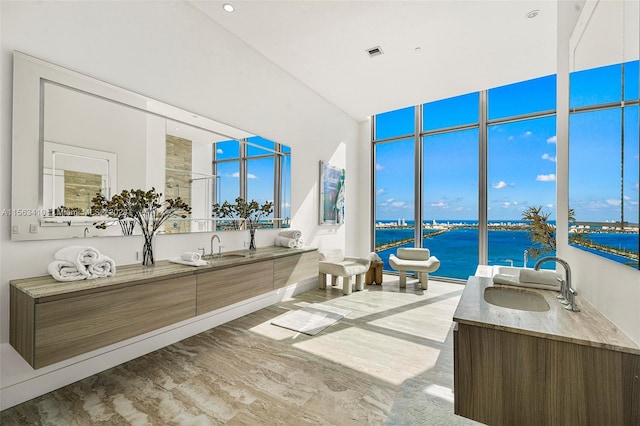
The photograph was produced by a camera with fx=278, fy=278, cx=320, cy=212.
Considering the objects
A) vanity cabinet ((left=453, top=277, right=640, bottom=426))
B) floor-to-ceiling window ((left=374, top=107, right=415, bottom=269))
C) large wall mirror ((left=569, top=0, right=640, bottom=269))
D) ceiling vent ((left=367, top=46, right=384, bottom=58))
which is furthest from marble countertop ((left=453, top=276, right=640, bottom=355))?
→ floor-to-ceiling window ((left=374, top=107, right=415, bottom=269))

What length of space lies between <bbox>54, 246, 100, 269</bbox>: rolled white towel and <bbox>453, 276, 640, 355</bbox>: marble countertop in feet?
7.61

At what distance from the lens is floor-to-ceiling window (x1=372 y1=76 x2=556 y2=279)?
195 inches

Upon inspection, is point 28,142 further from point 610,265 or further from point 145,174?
point 610,265

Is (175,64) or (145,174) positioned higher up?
(175,64)

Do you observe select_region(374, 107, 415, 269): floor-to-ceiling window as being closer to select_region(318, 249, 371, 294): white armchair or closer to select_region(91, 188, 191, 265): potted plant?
select_region(318, 249, 371, 294): white armchair

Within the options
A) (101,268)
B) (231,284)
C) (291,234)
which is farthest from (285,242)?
(101,268)

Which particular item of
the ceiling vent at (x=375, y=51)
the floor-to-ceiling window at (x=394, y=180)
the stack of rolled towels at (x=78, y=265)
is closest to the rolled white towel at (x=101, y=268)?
the stack of rolled towels at (x=78, y=265)

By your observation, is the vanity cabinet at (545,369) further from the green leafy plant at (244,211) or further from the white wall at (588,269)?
the green leafy plant at (244,211)

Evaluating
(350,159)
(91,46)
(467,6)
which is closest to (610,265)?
(467,6)

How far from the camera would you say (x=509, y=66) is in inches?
154

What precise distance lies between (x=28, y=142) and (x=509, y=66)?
17.3 feet

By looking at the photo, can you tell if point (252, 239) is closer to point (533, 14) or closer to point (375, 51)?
point (375, 51)

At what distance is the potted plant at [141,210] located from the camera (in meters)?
2.23

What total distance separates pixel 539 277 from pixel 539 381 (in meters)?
0.90
